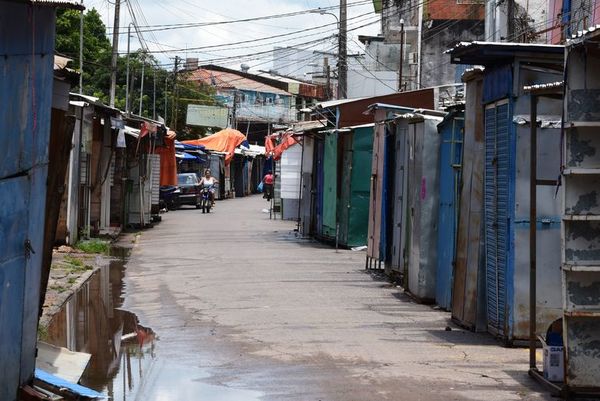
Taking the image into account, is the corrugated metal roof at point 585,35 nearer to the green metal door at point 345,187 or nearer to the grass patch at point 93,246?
the green metal door at point 345,187

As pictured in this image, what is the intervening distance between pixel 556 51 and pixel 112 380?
5.53 metres

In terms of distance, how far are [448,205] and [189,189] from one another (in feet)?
Answer: 111

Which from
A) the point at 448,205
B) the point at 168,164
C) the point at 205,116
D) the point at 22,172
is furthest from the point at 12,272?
the point at 205,116

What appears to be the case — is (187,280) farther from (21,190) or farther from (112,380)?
(21,190)

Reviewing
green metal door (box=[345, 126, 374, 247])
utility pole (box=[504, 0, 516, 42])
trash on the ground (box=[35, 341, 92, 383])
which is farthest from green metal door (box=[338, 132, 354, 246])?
trash on the ground (box=[35, 341, 92, 383])

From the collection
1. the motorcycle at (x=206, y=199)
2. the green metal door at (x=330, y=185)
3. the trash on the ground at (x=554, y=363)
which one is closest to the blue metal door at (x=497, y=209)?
the trash on the ground at (x=554, y=363)

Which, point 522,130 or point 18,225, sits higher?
point 522,130

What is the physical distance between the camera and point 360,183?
76.5 ft

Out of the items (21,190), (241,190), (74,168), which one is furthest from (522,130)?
(241,190)

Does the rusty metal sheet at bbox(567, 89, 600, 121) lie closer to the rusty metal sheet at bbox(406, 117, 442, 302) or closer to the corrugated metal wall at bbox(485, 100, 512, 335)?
the corrugated metal wall at bbox(485, 100, 512, 335)

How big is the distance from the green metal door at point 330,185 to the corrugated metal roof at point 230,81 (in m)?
63.5

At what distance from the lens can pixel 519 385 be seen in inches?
347

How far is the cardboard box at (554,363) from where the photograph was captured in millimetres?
8594

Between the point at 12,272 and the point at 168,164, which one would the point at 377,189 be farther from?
the point at 168,164
